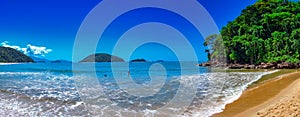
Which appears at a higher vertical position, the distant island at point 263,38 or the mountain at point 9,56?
the mountain at point 9,56

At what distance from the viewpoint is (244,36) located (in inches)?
1860

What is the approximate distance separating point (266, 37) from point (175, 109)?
45.8 metres

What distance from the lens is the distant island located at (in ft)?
137

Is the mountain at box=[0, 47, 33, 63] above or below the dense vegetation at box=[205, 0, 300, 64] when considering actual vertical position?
above

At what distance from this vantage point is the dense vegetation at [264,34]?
1666 inches

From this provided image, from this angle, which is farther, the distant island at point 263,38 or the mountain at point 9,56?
the mountain at point 9,56

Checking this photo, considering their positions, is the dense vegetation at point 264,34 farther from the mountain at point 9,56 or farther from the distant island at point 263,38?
the mountain at point 9,56

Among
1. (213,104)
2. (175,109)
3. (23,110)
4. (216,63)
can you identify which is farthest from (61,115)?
(216,63)

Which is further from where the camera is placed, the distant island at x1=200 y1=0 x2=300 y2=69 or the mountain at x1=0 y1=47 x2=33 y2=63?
the mountain at x1=0 y1=47 x2=33 y2=63

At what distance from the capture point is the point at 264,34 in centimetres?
4725

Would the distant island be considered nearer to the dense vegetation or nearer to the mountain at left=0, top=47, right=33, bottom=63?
the dense vegetation

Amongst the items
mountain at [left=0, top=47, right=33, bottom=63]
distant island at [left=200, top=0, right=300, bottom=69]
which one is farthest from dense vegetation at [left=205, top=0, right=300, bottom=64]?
mountain at [left=0, top=47, right=33, bottom=63]

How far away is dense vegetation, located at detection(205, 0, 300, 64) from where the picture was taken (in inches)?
1666

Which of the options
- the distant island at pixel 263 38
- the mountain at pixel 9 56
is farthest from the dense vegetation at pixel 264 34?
the mountain at pixel 9 56
